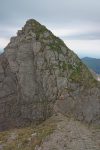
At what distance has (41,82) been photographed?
372ft

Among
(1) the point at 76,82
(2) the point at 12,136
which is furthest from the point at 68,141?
(1) the point at 76,82

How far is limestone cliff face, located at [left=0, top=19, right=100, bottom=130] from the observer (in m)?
107

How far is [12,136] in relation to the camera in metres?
86.2

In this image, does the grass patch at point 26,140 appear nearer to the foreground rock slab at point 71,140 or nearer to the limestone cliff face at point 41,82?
the foreground rock slab at point 71,140

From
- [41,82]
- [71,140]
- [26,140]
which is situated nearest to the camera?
[71,140]

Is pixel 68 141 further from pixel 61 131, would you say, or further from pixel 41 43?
pixel 41 43

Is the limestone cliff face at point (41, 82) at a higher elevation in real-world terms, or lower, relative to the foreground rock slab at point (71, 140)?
higher

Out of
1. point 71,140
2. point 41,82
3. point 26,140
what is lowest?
point 26,140

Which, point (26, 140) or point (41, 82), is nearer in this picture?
point (26, 140)

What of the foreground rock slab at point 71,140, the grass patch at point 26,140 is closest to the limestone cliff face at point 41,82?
the grass patch at point 26,140

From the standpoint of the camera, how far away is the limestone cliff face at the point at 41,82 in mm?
107438

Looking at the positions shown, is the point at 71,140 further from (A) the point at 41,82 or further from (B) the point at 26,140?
(A) the point at 41,82

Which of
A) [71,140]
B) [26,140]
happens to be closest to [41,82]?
[26,140]

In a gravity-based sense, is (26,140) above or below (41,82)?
below
